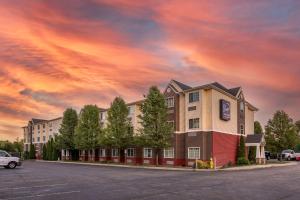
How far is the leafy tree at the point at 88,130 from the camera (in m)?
66.6

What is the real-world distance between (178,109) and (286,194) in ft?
115

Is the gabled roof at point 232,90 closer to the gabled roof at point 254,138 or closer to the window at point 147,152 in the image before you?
the gabled roof at point 254,138

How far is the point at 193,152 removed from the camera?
1956 inches

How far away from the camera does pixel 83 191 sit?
1872 cm

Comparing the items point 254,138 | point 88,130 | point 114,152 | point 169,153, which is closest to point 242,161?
point 254,138

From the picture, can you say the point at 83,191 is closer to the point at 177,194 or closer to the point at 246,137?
the point at 177,194

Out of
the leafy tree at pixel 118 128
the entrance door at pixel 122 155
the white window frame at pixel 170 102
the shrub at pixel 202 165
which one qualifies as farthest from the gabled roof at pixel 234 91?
the entrance door at pixel 122 155

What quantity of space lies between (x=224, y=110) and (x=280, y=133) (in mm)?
30540

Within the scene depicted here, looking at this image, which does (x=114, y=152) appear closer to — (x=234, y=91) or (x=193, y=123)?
(x=193, y=123)

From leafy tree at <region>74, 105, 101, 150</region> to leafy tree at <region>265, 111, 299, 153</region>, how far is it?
1387 inches

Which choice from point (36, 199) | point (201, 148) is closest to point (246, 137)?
point (201, 148)

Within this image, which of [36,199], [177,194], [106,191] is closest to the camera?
[36,199]

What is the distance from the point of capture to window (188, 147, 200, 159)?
161ft

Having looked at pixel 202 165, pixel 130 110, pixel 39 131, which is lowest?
pixel 202 165
